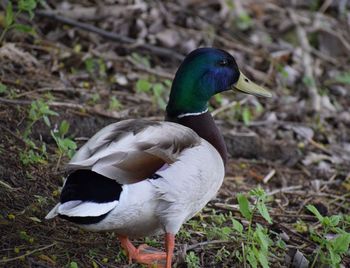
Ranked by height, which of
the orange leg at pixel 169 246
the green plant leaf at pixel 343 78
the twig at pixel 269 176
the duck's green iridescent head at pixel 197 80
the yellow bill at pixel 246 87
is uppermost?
the duck's green iridescent head at pixel 197 80

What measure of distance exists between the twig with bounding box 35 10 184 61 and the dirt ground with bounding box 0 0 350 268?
11 millimetres

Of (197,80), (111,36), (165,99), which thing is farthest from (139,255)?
(111,36)

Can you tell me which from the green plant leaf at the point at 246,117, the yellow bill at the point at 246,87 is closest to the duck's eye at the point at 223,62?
the yellow bill at the point at 246,87

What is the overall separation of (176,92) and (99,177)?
1168 millimetres

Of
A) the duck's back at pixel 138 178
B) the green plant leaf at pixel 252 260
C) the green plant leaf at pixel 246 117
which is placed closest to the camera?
the duck's back at pixel 138 178

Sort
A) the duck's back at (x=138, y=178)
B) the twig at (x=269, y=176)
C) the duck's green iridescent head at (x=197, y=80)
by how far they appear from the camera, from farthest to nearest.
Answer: the twig at (x=269, y=176) → the duck's green iridescent head at (x=197, y=80) → the duck's back at (x=138, y=178)

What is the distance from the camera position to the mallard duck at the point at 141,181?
3.20 m

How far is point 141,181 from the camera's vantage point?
11.0 ft

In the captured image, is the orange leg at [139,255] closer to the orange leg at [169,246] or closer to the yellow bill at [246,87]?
the orange leg at [169,246]

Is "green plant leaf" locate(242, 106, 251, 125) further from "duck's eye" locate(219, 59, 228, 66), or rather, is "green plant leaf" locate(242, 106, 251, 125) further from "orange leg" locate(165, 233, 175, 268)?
"orange leg" locate(165, 233, 175, 268)

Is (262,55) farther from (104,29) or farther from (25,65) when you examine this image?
(25,65)

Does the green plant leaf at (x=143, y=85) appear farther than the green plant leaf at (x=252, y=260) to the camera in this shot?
Yes

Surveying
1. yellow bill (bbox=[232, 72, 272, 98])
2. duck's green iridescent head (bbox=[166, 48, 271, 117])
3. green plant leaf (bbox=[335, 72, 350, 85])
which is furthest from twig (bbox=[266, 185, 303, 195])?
green plant leaf (bbox=[335, 72, 350, 85])

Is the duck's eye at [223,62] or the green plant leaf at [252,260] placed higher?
the duck's eye at [223,62]
